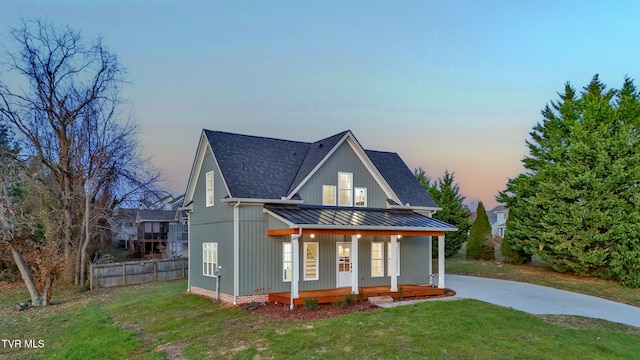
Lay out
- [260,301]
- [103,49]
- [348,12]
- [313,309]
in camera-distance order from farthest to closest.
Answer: [103,49] → [348,12] → [260,301] → [313,309]

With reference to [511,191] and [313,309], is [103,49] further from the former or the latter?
[511,191]

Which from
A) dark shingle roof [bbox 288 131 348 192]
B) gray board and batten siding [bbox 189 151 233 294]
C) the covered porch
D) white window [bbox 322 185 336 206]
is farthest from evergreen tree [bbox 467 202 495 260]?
gray board and batten siding [bbox 189 151 233 294]

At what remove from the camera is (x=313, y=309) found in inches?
496

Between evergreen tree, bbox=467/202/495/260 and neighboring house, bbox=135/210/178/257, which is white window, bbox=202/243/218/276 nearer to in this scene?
evergreen tree, bbox=467/202/495/260

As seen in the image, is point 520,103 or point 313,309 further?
point 520,103

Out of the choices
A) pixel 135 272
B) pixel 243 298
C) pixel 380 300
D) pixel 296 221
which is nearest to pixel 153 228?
pixel 135 272

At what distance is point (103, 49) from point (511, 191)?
1020 inches

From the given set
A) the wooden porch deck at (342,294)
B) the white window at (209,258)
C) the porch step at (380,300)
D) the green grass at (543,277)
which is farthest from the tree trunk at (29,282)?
the green grass at (543,277)

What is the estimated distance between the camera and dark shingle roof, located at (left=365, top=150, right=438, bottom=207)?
18797 millimetres

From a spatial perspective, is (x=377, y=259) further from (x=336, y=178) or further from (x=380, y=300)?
(x=336, y=178)

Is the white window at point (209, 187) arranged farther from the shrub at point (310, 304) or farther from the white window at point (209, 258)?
the shrub at point (310, 304)

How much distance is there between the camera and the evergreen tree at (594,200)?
18.1 meters

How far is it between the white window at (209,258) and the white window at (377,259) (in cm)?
607

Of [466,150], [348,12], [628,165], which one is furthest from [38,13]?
[628,165]
